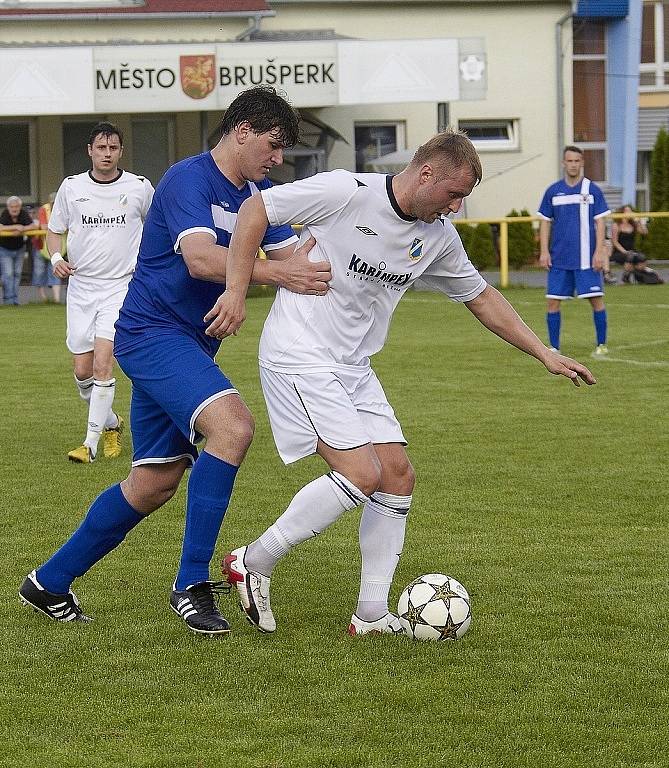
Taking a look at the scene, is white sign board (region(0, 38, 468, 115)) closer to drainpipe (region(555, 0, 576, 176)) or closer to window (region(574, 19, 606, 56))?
drainpipe (region(555, 0, 576, 176))

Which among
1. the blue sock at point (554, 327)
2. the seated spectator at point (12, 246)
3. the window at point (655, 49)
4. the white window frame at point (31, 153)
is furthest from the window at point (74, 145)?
the blue sock at point (554, 327)

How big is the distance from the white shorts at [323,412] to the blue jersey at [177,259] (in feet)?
1.29

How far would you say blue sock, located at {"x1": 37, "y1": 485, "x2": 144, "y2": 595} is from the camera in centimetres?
516

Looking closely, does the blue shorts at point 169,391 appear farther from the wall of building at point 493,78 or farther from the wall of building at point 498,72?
the wall of building at point 498,72

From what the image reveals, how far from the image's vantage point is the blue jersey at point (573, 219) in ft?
48.8

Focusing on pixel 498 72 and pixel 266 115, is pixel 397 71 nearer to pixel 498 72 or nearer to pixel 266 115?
pixel 498 72

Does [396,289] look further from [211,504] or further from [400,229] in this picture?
[211,504]

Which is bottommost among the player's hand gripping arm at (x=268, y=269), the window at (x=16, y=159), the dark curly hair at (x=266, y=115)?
the player's hand gripping arm at (x=268, y=269)

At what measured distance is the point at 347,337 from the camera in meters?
4.85

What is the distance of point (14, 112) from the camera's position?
25.4 meters

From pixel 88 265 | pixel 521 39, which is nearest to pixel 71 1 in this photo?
pixel 521 39

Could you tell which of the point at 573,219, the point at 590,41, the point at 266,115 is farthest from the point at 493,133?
the point at 266,115

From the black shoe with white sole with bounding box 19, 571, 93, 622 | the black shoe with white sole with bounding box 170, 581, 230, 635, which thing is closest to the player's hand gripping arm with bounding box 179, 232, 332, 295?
the black shoe with white sole with bounding box 170, 581, 230, 635

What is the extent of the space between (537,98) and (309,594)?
28970mm
